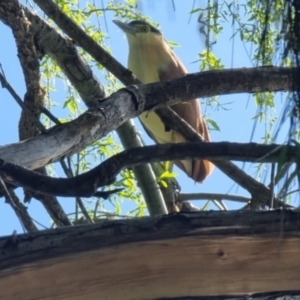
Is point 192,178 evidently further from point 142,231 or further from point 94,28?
point 142,231

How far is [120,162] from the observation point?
2068mm

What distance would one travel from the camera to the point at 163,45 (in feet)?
17.0

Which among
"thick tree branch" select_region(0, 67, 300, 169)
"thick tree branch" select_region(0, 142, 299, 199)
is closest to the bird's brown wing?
"thick tree branch" select_region(0, 67, 300, 169)

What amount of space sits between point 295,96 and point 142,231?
0.70 metres

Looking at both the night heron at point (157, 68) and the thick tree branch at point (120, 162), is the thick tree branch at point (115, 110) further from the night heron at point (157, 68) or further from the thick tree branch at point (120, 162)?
the night heron at point (157, 68)

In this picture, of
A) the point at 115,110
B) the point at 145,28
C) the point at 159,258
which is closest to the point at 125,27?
the point at 145,28

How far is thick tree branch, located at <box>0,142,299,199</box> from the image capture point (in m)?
1.86

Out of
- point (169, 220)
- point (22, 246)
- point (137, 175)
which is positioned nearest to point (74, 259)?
point (22, 246)

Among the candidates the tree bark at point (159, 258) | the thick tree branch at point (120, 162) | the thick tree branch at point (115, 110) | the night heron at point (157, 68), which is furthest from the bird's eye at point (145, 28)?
the tree bark at point (159, 258)

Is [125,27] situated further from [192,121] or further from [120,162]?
[120,162]

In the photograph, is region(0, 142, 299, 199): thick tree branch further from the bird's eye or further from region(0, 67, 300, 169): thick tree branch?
the bird's eye

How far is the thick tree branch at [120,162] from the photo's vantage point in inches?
73.4

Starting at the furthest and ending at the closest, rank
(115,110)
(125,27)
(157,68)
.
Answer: (157,68)
(125,27)
(115,110)

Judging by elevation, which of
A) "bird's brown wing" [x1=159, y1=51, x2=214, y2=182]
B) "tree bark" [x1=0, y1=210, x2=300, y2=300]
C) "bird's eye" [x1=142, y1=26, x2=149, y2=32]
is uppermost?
"bird's eye" [x1=142, y1=26, x2=149, y2=32]
